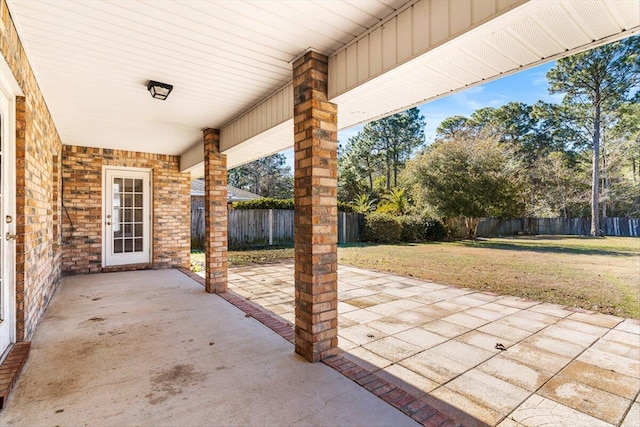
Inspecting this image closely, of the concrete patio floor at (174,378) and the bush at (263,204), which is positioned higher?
the bush at (263,204)

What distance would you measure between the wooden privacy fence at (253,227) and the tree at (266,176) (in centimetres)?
1506

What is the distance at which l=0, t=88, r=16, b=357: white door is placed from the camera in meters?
2.55

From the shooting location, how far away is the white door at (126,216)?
21.8 feet

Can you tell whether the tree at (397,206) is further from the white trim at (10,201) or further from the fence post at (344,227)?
the white trim at (10,201)

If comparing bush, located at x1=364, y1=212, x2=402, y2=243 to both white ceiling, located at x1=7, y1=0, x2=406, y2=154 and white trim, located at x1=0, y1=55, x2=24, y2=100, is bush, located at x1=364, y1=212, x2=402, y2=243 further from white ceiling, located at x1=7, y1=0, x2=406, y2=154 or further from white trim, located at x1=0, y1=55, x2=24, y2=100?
white trim, located at x1=0, y1=55, x2=24, y2=100

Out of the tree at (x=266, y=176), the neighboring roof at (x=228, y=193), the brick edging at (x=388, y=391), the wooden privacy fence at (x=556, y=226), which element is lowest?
the brick edging at (x=388, y=391)

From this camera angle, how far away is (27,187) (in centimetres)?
290

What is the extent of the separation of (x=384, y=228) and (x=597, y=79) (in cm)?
1507

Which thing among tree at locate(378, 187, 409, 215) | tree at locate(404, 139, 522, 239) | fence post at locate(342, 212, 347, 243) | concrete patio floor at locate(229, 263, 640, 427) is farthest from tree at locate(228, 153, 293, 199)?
concrete patio floor at locate(229, 263, 640, 427)

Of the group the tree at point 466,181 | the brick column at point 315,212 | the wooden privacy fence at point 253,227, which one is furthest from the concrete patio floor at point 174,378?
the tree at point 466,181

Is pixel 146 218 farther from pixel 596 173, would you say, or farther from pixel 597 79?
pixel 597 79

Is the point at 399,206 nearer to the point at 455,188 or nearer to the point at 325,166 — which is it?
the point at 455,188

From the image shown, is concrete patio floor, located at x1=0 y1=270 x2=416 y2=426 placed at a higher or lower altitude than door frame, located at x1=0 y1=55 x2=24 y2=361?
lower

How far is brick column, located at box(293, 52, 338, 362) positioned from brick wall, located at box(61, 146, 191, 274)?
532 cm
